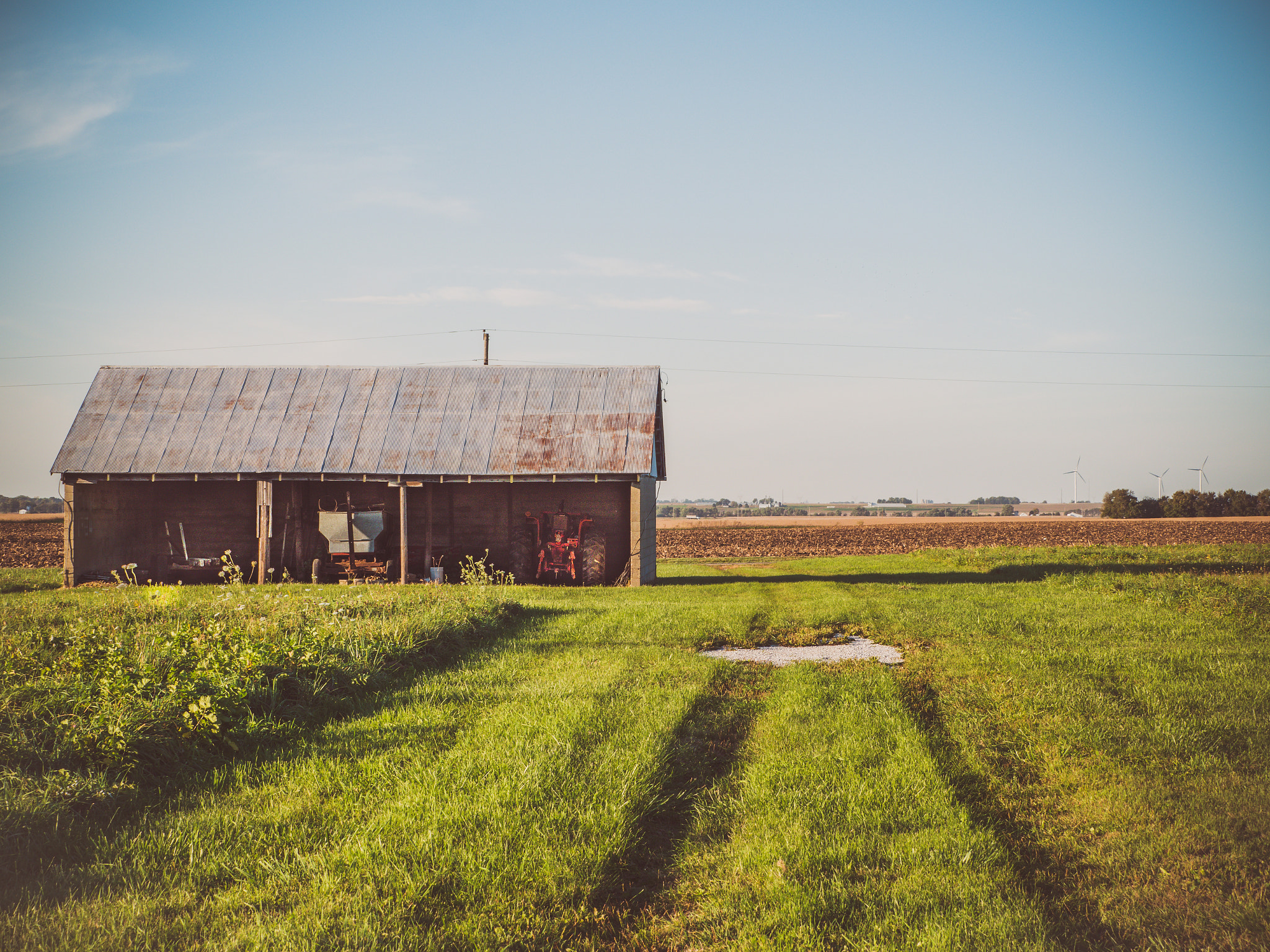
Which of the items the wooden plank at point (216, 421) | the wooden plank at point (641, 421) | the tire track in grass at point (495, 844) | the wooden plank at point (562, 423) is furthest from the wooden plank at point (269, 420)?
the tire track in grass at point (495, 844)

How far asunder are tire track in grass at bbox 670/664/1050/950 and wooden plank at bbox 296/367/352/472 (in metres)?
18.5

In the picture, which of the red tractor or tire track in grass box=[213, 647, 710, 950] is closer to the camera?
tire track in grass box=[213, 647, 710, 950]

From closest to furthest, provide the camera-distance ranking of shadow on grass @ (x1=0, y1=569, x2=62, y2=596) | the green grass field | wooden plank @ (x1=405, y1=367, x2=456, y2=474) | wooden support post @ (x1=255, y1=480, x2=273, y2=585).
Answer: the green grass field
shadow on grass @ (x1=0, y1=569, x2=62, y2=596)
wooden support post @ (x1=255, y1=480, x2=273, y2=585)
wooden plank @ (x1=405, y1=367, x2=456, y2=474)

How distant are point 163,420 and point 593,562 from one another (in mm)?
13226

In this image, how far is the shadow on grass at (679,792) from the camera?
411 cm

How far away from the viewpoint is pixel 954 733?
676cm

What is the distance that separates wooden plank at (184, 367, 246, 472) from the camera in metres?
21.9

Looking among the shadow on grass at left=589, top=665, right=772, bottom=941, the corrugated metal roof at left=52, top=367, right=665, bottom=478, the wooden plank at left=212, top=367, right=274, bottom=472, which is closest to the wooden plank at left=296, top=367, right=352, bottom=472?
the corrugated metal roof at left=52, top=367, right=665, bottom=478

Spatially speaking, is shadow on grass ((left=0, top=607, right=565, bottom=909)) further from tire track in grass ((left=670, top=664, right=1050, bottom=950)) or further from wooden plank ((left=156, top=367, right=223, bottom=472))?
wooden plank ((left=156, top=367, right=223, bottom=472))

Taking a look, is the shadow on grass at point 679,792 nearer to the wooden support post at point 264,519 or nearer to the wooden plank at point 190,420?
the wooden support post at point 264,519

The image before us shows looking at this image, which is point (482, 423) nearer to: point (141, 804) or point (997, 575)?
point (997, 575)

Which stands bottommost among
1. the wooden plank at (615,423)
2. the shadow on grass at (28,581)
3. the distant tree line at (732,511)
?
the distant tree line at (732,511)

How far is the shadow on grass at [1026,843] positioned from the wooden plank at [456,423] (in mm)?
16306

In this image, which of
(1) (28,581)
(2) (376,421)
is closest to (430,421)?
(2) (376,421)
